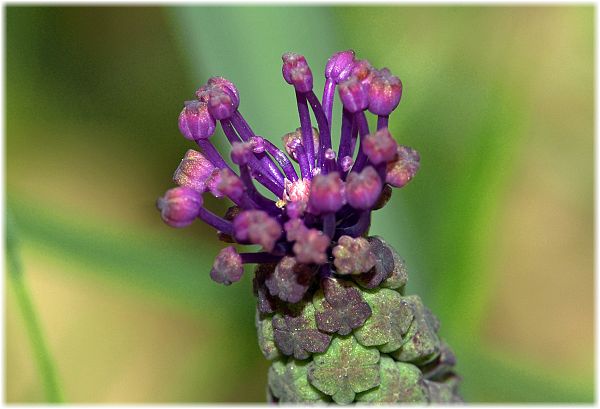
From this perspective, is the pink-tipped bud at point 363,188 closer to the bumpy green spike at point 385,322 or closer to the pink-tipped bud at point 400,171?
the pink-tipped bud at point 400,171

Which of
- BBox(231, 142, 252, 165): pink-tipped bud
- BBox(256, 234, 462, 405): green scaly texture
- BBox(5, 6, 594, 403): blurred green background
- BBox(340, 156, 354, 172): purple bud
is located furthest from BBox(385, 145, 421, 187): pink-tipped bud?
BBox(5, 6, 594, 403): blurred green background

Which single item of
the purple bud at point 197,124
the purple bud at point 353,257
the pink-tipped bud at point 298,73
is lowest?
the purple bud at point 353,257

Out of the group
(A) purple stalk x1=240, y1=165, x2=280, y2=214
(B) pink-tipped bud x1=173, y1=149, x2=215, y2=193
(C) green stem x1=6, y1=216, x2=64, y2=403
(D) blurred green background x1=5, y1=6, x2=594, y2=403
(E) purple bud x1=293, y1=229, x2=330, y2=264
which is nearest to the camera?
(E) purple bud x1=293, y1=229, x2=330, y2=264

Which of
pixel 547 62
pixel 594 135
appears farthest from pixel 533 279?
Result: pixel 547 62

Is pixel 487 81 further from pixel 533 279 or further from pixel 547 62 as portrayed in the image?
pixel 533 279

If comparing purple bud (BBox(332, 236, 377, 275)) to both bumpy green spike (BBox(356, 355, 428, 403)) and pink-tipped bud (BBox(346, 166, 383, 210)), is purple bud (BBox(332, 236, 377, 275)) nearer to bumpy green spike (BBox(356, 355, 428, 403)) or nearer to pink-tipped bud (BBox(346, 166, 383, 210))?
pink-tipped bud (BBox(346, 166, 383, 210))

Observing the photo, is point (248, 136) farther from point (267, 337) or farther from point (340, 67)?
point (267, 337)

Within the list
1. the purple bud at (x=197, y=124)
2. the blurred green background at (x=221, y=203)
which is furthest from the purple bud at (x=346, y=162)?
the blurred green background at (x=221, y=203)
